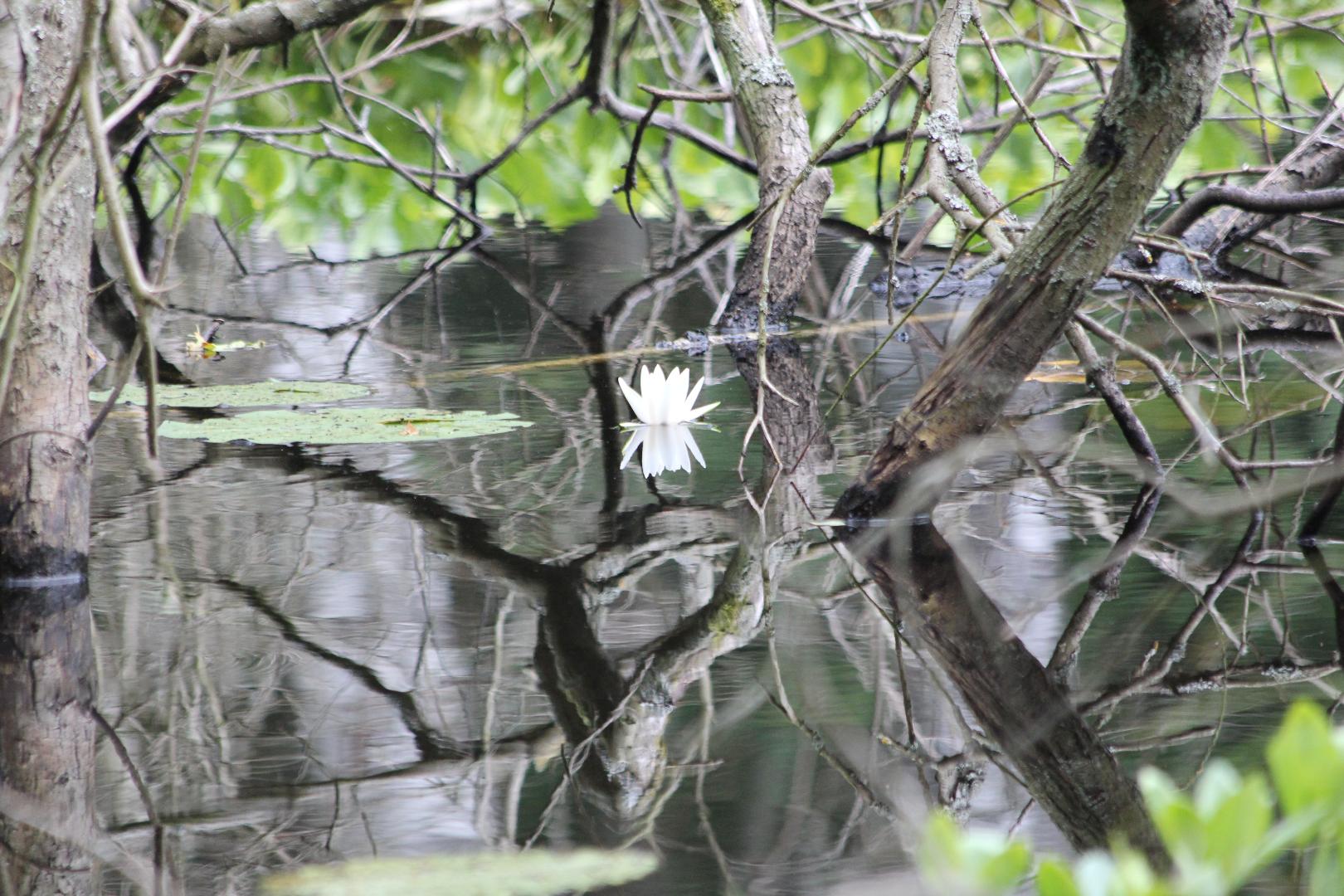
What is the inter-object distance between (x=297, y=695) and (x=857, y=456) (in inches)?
45.2

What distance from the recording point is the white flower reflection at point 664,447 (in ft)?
8.13

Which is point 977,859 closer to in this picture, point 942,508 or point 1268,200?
point 1268,200

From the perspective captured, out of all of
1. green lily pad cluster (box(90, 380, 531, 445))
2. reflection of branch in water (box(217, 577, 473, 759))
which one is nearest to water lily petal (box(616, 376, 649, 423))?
green lily pad cluster (box(90, 380, 531, 445))

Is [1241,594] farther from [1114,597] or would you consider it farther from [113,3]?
[113,3]

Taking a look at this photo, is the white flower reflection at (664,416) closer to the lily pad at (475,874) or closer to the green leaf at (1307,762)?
Answer: the lily pad at (475,874)

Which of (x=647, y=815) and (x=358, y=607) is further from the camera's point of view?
(x=358, y=607)

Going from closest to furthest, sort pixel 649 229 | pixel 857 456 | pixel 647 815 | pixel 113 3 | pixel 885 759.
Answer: pixel 647 815
pixel 885 759
pixel 113 3
pixel 857 456
pixel 649 229

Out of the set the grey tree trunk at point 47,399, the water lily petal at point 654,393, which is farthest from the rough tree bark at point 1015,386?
the grey tree trunk at point 47,399

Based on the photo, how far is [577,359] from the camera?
131 inches

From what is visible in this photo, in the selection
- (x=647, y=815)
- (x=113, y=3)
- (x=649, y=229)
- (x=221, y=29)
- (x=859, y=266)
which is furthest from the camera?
(x=649, y=229)

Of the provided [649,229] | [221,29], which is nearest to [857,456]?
[221,29]

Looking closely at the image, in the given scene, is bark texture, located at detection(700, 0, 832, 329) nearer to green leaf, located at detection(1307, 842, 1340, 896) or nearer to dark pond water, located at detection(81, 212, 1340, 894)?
dark pond water, located at detection(81, 212, 1340, 894)

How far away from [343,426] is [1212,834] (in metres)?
2.32

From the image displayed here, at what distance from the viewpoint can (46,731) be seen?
5.03ft
